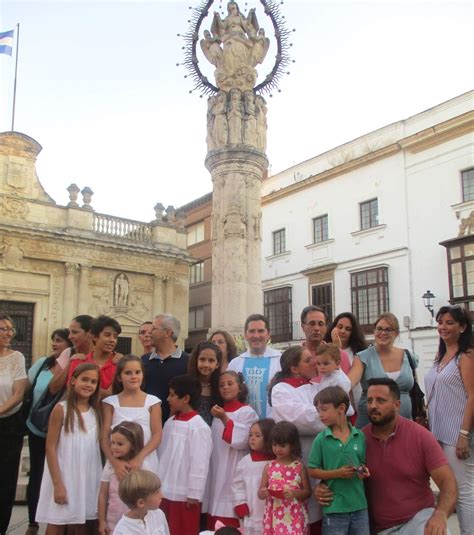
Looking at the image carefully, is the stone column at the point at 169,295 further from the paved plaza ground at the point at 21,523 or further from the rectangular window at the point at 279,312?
the paved plaza ground at the point at 21,523

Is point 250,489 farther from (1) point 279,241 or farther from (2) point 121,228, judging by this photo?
(1) point 279,241

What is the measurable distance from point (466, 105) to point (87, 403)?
20.5m

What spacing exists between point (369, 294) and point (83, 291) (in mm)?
11649

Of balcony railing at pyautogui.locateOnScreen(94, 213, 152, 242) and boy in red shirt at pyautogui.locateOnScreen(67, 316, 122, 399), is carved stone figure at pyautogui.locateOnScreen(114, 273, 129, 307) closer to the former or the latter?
balcony railing at pyautogui.locateOnScreen(94, 213, 152, 242)

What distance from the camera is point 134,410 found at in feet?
14.4

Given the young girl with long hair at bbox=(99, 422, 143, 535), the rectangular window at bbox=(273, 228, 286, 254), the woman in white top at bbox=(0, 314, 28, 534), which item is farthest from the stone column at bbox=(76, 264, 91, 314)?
the young girl with long hair at bbox=(99, 422, 143, 535)

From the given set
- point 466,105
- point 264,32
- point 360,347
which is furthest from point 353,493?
point 466,105

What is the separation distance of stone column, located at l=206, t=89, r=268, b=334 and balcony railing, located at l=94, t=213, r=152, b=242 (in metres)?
15.4

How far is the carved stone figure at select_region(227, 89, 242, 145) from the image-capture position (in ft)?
29.9

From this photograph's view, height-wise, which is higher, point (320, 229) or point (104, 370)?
point (320, 229)

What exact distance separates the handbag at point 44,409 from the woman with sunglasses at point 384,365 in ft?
8.48

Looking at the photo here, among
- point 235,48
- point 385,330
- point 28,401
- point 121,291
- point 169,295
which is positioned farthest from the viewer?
point 169,295

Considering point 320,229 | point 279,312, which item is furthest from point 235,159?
point 279,312

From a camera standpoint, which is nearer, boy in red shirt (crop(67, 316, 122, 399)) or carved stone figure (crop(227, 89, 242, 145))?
boy in red shirt (crop(67, 316, 122, 399))
